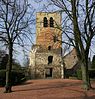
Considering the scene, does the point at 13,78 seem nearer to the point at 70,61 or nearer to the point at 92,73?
the point at 92,73

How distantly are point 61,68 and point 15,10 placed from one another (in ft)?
149

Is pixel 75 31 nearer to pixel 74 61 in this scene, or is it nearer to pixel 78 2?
pixel 78 2

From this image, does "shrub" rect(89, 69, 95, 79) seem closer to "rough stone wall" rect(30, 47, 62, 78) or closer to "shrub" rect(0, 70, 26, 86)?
"shrub" rect(0, 70, 26, 86)

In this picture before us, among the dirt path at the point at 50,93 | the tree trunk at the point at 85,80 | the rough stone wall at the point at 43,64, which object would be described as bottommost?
the dirt path at the point at 50,93

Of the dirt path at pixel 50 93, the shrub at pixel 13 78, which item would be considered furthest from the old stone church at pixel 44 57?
the dirt path at pixel 50 93

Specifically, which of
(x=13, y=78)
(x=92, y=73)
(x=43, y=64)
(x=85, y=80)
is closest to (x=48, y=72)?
(x=43, y=64)

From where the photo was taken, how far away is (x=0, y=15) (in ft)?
90.3

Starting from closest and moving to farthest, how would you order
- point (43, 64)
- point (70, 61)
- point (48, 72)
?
point (43, 64)
point (48, 72)
point (70, 61)

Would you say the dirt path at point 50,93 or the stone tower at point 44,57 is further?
the stone tower at point 44,57

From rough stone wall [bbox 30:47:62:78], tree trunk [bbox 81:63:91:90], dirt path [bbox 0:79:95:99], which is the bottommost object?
dirt path [bbox 0:79:95:99]

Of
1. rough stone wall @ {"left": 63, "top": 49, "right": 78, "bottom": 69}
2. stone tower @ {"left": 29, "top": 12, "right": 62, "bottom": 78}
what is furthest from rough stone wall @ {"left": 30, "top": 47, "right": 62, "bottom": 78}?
rough stone wall @ {"left": 63, "top": 49, "right": 78, "bottom": 69}

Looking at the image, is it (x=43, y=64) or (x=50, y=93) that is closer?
(x=50, y=93)

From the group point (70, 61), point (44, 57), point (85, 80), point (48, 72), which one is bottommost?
point (85, 80)

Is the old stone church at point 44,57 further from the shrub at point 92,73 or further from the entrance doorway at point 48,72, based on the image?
the shrub at point 92,73
